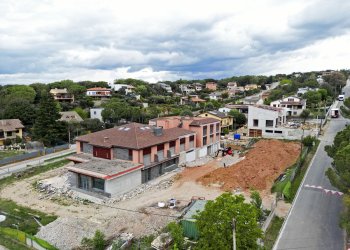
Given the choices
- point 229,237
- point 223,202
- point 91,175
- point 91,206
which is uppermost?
point 223,202

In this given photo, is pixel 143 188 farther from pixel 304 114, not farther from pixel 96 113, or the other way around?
A: pixel 304 114

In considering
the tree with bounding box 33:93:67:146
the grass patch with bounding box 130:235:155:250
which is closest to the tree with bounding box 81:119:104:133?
the tree with bounding box 33:93:67:146

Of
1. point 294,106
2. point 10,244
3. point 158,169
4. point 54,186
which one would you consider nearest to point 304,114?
point 294,106

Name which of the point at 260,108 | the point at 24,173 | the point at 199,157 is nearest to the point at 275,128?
the point at 260,108

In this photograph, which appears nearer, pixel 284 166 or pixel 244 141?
pixel 284 166

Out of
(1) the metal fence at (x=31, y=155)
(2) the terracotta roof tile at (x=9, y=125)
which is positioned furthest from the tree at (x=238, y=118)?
(2) the terracotta roof tile at (x=9, y=125)

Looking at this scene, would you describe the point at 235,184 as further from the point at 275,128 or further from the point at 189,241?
the point at 275,128
